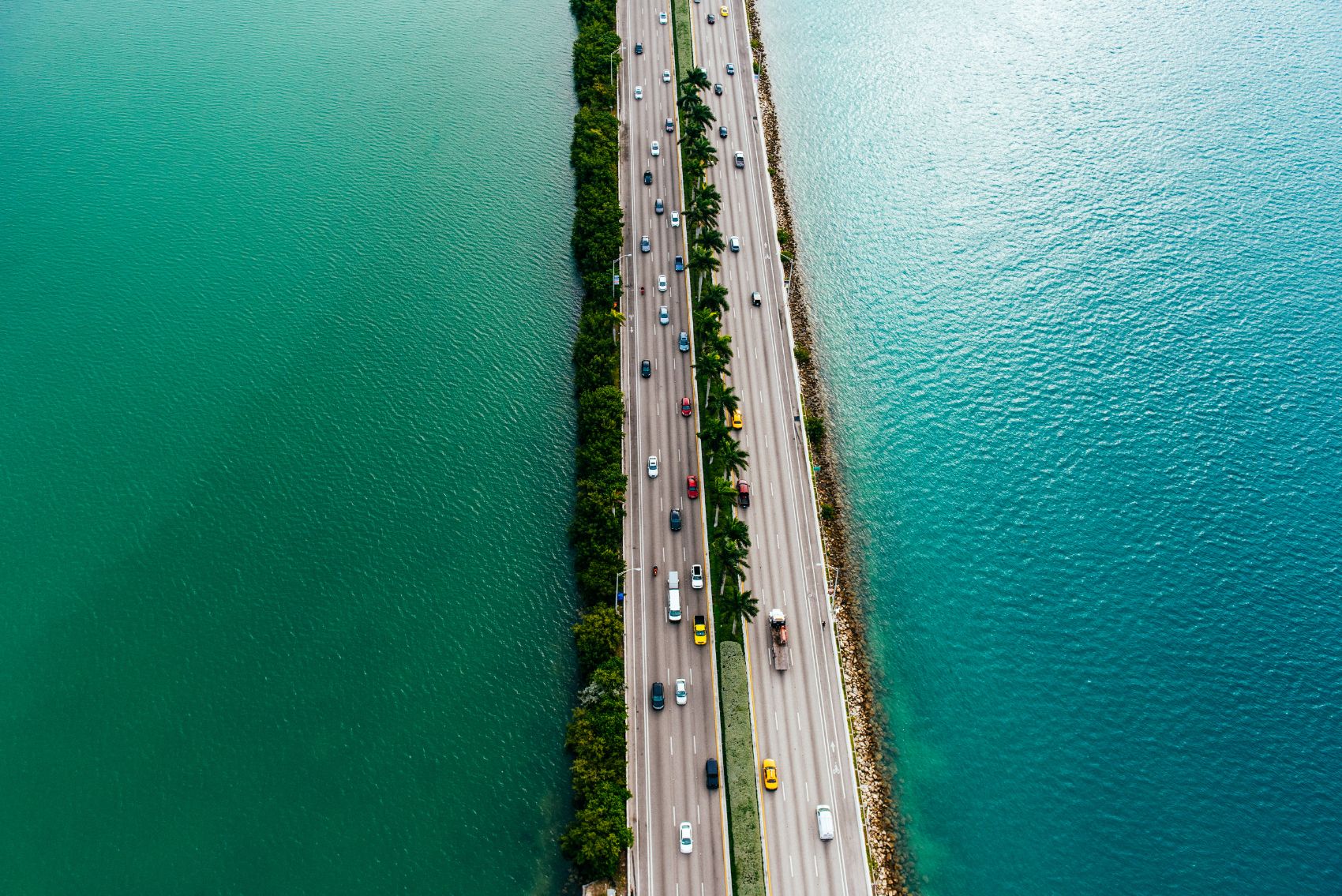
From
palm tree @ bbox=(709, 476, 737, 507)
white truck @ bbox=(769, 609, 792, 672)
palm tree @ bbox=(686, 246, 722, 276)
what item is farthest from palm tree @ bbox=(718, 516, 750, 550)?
palm tree @ bbox=(686, 246, 722, 276)

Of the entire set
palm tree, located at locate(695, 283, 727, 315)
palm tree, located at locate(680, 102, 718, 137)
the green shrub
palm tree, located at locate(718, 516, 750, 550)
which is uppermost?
palm tree, located at locate(680, 102, 718, 137)

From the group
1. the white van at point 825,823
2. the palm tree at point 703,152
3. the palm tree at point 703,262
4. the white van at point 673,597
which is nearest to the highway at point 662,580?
the white van at point 673,597

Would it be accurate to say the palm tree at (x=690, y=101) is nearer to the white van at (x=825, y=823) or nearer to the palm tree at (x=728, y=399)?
the palm tree at (x=728, y=399)

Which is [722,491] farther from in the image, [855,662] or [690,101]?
[690,101]

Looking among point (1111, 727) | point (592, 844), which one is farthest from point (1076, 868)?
point (592, 844)

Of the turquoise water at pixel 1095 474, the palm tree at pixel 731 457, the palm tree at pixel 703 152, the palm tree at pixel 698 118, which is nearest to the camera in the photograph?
the turquoise water at pixel 1095 474

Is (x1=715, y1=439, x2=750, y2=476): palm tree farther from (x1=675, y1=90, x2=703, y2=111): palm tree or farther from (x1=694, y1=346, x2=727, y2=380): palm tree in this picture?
(x1=675, y1=90, x2=703, y2=111): palm tree

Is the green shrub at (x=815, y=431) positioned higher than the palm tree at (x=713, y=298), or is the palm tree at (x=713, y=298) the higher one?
the palm tree at (x=713, y=298)
